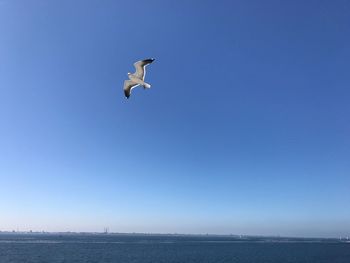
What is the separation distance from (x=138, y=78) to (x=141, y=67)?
589mm

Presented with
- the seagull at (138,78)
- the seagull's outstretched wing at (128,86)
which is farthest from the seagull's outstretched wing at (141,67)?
the seagull's outstretched wing at (128,86)

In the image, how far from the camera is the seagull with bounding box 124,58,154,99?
1549cm

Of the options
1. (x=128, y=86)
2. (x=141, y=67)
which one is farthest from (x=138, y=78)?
(x=128, y=86)

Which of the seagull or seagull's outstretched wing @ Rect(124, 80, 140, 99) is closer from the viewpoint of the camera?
the seagull

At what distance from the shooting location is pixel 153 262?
68.6m

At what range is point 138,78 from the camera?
16.4m

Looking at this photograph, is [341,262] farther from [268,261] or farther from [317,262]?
[268,261]

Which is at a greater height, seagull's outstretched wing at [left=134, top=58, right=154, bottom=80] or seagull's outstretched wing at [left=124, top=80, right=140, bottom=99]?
seagull's outstretched wing at [left=134, top=58, right=154, bottom=80]

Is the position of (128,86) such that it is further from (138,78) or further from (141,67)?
(141,67)

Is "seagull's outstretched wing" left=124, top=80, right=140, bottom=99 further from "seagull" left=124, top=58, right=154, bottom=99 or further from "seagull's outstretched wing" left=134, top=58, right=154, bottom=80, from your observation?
"seagull's outstretched wing" left=134, top=58, right=154, bottom=80

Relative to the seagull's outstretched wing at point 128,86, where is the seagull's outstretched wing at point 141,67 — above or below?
above

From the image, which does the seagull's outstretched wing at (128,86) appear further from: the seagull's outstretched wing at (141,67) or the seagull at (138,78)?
the seagull's outstretched wing at (141,67)

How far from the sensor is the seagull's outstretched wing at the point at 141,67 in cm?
1545

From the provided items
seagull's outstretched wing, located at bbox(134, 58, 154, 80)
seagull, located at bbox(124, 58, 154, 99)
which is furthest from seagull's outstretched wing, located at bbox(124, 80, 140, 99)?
seagull's outstretched wing, located at bbox(134, 58, 154, 80)
